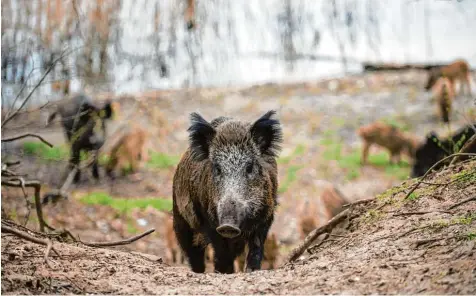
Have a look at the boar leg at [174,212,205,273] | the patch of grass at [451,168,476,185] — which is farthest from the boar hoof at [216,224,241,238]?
the patch of grass at [451,168,476,185]

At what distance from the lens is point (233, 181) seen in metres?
5.54

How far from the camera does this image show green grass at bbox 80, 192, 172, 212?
41.4 ft

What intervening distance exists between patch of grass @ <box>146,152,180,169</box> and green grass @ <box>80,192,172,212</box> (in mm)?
2700

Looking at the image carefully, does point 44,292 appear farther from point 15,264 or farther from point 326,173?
point 326,173

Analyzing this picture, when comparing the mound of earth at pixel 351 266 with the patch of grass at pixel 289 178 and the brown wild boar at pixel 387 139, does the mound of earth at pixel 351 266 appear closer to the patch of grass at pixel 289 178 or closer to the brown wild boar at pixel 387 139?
the patch of grass at pixel 289 178

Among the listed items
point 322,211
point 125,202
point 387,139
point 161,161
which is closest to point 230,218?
point 322,211

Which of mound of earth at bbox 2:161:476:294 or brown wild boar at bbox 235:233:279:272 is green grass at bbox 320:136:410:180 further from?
mound of earth at bbox 2:161:476:294

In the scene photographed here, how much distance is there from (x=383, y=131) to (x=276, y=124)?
1126cm

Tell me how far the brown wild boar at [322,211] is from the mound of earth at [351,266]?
551 cm

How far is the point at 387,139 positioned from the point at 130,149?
23.3ft

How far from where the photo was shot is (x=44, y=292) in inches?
145

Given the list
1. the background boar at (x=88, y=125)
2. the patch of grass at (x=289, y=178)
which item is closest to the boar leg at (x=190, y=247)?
the background boar at (x=88, y=125)

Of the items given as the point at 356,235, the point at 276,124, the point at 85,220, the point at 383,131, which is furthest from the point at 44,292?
the point at 383,131

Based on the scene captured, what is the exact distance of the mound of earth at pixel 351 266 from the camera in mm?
3604
